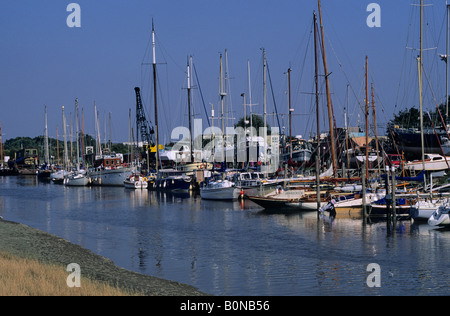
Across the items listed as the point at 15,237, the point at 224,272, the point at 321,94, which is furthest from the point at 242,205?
the point at 224,272

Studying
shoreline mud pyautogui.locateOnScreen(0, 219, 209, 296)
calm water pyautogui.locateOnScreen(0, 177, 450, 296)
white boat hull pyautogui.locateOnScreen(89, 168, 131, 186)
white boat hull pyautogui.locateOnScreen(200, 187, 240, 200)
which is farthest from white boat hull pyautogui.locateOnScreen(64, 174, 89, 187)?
shoreline mud pyautogui.locateOnScreen(0, 219, 209, 296)

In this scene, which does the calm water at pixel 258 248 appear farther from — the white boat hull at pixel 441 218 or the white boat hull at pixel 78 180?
the white boat hull at pixel 78 180

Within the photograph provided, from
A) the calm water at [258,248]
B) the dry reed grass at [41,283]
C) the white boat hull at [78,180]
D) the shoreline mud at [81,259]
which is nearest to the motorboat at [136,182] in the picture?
the white boat hull at [78,180]

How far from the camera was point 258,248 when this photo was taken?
37.2m

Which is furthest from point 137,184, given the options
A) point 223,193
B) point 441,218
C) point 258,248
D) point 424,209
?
point 441,218

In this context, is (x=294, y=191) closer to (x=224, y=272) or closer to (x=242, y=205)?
(x=242, y=205)

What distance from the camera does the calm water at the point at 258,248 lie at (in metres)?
27.6

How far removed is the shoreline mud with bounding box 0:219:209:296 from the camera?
25.2 m

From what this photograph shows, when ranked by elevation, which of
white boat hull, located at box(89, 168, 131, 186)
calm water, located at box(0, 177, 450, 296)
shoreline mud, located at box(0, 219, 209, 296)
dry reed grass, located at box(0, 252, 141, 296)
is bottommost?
calm water, located at box(0, 177, 450, 296)

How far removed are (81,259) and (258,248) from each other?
10437 mm

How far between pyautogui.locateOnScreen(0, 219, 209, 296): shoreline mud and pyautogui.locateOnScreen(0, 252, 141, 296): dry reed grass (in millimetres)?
1472

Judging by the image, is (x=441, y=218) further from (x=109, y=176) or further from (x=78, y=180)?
(x=78, y=180)

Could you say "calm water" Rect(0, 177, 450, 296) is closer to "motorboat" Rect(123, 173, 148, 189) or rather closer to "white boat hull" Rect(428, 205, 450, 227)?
"white boat hull" Rect(428, 205, 450, 227)

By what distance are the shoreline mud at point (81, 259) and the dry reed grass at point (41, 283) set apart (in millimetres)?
1472
